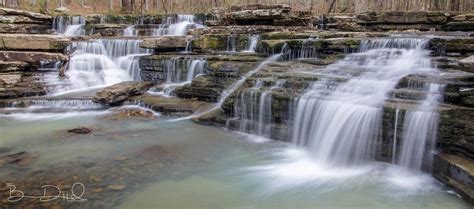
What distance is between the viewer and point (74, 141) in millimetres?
Result: 8125

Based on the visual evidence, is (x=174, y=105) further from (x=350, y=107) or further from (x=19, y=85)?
(x=19, y=85)

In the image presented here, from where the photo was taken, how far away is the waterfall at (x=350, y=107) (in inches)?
267

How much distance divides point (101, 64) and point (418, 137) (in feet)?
37.0

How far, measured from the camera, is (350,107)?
7.15m

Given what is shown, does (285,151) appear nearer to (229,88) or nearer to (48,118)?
(229,88)

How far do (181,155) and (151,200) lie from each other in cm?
188

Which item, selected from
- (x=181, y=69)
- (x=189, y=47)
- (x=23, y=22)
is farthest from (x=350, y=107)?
(x=23, y=22)

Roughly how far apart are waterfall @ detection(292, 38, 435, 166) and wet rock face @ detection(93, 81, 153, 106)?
18.0ft

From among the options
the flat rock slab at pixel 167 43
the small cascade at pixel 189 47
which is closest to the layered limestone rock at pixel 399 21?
the small cascade at pixel 189 47

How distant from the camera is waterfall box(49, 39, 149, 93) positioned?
13.4m

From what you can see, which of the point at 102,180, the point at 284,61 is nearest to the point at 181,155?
the point at 102,180

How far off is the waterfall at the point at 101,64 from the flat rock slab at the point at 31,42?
0.60m

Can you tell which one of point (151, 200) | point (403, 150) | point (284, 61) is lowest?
point (151, 200)

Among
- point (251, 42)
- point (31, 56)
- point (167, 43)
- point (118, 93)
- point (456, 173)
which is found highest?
point (251, 42)
